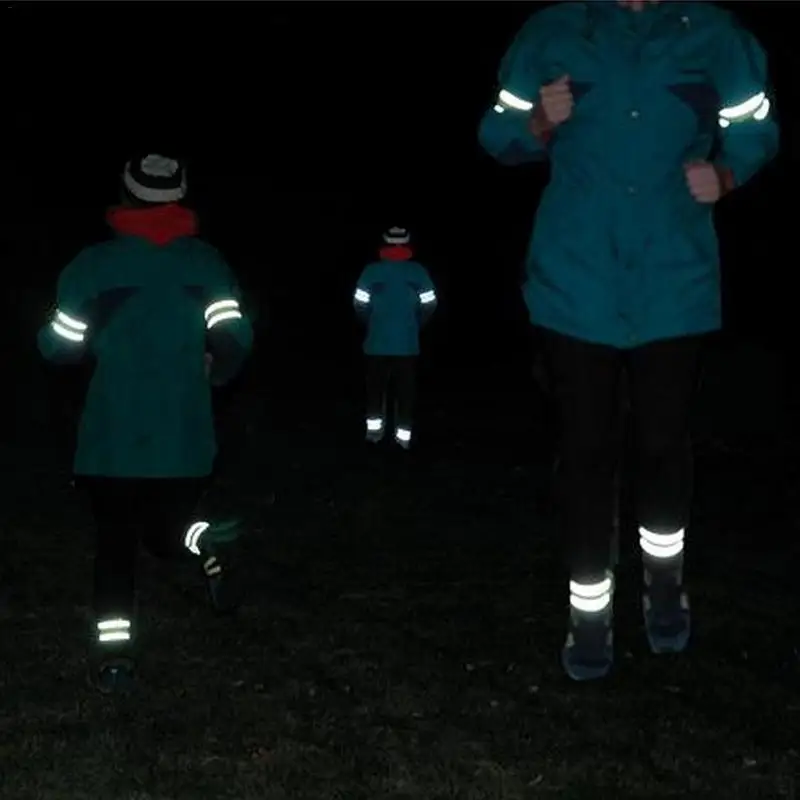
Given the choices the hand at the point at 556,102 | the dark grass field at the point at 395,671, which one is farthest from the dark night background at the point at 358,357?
the hand at the point at 556,102

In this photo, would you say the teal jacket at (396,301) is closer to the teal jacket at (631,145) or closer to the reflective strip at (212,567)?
the reflective strip at (212,567)

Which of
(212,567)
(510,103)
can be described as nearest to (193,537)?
(212,567)

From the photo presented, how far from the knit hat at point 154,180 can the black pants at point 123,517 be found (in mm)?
922

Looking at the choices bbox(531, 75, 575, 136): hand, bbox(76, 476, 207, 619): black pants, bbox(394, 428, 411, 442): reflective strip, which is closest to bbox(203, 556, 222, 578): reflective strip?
bbox(76, 476, 207, 619): black pants

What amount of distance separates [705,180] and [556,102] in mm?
497

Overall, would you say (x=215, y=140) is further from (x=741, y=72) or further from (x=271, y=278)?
(x=741, y=72)

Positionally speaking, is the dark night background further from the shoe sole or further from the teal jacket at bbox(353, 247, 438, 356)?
the teal jacket at bbox(353, 247, 438, 356)

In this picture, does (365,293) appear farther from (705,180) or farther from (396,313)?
(705,180)

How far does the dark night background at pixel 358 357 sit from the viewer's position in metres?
6.46

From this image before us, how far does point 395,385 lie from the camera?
15.1 meters

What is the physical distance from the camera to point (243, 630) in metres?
6.97

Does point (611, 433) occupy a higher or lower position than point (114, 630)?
higher

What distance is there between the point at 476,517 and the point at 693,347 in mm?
4783

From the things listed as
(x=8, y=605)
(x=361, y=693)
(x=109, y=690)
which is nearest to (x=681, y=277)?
(x=361, y=693)
